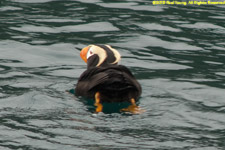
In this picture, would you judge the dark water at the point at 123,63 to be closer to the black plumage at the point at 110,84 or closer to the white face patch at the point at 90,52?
the black plumage at the point at 110,84

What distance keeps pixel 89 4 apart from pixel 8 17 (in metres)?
2.43

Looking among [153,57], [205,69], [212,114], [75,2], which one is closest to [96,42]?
[153,57]

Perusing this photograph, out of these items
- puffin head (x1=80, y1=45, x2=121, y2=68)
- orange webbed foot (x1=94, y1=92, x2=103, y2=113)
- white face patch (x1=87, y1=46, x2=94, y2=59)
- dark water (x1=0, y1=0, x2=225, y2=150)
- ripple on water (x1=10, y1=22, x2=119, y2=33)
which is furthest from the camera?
ripple on water (x1=10, y1=22, x2=119, y2=33)

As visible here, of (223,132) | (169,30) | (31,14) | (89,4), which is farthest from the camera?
(89,4)

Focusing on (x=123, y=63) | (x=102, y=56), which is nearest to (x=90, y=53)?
(x=102, y=56)

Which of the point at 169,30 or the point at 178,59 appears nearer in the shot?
the point at 178,59

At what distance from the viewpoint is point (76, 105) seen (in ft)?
26.3

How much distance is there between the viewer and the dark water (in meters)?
6.75

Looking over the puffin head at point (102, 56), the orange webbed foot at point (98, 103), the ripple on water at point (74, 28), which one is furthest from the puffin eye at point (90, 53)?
the ripple on water at point (74, 28)

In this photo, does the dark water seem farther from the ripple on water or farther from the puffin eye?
the puffin eye

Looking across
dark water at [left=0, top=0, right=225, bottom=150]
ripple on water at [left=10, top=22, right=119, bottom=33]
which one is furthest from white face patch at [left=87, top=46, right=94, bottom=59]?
ripple on water at [left=10, top=22, right=119, bottom=33]

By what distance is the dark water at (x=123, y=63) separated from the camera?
6.75 meters

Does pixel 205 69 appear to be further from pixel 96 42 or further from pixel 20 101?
pixel 20 101

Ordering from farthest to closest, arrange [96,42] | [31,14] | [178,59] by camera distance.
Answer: [31,14] → [96,42] → [178,59]
